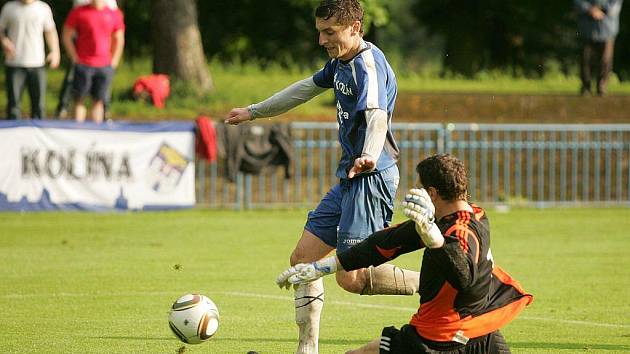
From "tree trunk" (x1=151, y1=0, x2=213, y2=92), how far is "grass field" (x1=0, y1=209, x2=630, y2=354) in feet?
23.7

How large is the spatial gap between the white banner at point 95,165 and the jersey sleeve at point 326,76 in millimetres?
10513

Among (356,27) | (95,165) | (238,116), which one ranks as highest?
A: (356,27)

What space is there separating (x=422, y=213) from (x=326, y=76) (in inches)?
103

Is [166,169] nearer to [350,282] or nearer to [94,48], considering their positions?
[94,48]

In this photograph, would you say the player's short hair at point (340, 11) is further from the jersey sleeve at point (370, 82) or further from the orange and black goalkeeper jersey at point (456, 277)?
the orange and black goalkeeper jersey at point (456, 277)

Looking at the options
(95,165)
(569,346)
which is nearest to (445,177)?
(569,346)

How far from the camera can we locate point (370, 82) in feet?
27.0

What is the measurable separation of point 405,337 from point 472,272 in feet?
1.82

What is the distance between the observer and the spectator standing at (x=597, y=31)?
24922 millimetres

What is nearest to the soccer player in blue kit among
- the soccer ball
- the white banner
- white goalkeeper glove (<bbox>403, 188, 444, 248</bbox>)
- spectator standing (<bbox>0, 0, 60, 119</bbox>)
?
the soccer ball

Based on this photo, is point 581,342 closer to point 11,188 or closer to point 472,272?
point 472,272

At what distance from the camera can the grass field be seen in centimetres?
945

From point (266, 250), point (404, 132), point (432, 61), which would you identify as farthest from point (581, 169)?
point (432, 61)

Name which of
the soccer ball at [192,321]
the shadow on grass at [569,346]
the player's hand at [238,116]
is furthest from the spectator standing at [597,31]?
the soccer ball at [192,321]
